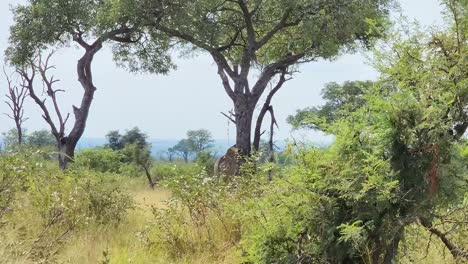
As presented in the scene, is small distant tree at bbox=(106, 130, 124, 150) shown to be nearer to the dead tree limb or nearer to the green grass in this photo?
the green grass

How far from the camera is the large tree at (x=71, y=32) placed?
1416 cm

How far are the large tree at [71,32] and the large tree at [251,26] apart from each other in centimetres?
93

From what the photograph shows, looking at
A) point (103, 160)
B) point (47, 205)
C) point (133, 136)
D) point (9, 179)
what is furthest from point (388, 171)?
point (133, 136)

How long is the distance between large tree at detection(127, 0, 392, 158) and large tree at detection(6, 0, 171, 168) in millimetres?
931

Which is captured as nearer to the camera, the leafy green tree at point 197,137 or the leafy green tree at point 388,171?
the leafy green tree at point 388,171

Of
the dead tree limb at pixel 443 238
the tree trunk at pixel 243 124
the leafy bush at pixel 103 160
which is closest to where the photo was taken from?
the dead tree limb at pixel 443 238

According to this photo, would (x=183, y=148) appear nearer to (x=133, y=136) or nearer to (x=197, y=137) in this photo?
(x=197, y=137)

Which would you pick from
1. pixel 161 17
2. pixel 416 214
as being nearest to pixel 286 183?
pixel 416 214

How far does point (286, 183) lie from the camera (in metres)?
3.66

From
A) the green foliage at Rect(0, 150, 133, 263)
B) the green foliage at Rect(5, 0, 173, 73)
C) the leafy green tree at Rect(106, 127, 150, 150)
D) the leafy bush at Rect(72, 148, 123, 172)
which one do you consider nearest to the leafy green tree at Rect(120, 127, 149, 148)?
the leafy green tree at Rect(106, 127, 150, 150)

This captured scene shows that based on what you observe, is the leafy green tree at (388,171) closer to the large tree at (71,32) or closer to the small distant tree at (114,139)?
the large tree at (71,32)

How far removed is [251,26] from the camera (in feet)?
47.1

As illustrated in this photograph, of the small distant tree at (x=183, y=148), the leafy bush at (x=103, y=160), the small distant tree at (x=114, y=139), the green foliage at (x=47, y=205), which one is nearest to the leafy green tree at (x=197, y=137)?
the small distant tree at (x=183, y=148)

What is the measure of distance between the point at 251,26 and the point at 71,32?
465cm
